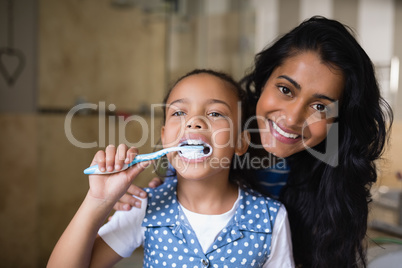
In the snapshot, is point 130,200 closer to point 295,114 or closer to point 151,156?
point 151,156

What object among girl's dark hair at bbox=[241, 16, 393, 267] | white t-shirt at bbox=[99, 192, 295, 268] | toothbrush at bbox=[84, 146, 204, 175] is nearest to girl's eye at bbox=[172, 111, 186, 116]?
toothbrush at bbox=[84, 146, 204, 175]

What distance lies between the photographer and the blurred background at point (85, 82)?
6.22ft

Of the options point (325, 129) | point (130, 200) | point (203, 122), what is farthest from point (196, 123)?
point (325, 129)

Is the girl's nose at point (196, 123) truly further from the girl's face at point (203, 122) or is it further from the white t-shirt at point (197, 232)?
the white t-shirt at point (197, 232)

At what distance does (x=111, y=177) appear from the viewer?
77 centimetres

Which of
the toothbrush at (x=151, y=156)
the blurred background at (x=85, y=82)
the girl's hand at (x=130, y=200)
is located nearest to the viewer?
the toothbrush at (x=151, y=156)

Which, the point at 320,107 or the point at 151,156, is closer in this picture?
the point at 151,156

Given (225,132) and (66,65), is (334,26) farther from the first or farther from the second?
(66,65)

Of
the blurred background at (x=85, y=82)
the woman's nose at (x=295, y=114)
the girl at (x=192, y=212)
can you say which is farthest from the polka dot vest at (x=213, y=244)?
the blurred background at (x=85, y=82)

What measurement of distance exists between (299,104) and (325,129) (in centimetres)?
11

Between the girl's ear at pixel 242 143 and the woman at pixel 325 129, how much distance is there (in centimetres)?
6

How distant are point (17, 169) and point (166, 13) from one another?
1420mm

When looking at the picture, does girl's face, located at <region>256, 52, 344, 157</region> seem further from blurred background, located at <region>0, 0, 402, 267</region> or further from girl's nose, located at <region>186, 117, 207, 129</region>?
blurred background, located at <region>0, 0, 402, 267</region>

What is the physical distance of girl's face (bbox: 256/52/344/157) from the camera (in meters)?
0.88
